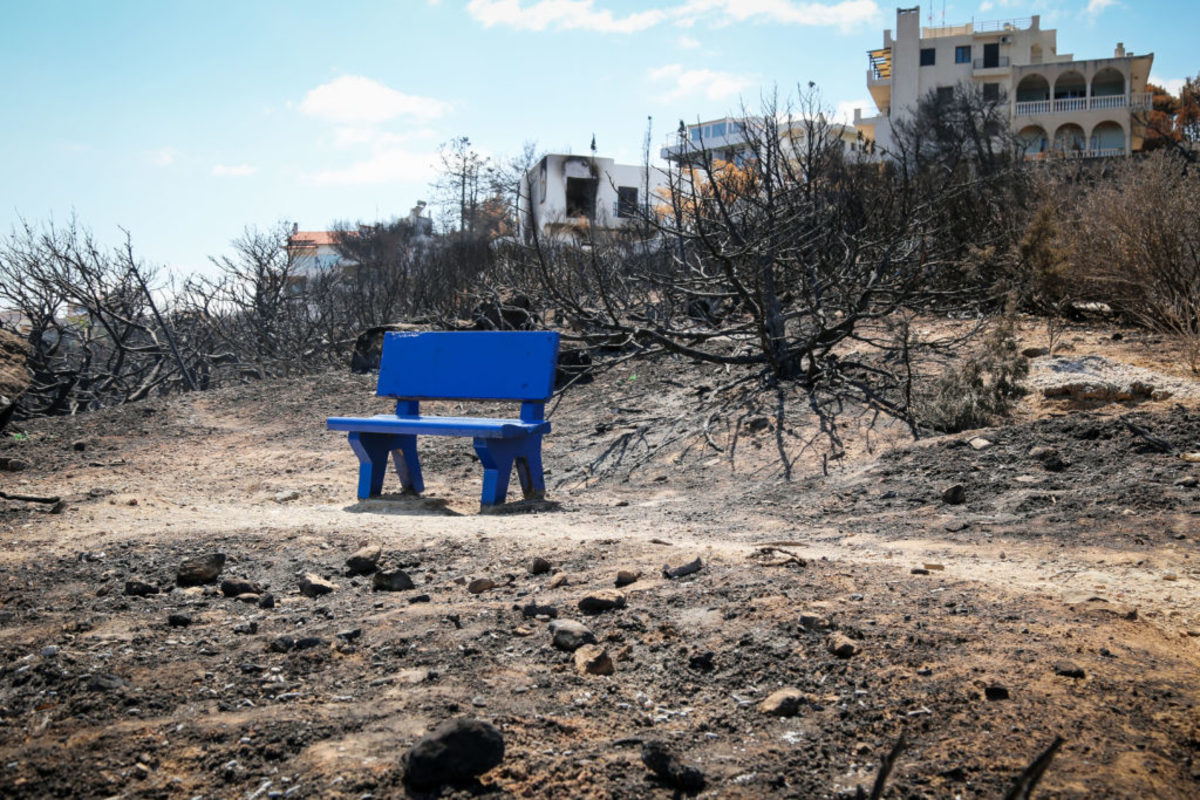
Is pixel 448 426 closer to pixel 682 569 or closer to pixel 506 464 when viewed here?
pixel 506 464

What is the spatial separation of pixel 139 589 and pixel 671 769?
230 cm

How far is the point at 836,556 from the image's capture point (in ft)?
12.4

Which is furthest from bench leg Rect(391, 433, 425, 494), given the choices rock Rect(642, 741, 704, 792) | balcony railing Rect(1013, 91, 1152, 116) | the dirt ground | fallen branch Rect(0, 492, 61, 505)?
balcony railing Rect(1013, 91, 1152, 116)

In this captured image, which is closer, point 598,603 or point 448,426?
point 598,603

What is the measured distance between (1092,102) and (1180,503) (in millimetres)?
48170

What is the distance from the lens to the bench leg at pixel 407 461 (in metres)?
6.44

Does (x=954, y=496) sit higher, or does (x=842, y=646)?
(x=842, y=646)

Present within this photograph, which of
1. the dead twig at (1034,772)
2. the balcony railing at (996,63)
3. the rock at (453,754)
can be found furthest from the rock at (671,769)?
the balcony railing at (996,63)

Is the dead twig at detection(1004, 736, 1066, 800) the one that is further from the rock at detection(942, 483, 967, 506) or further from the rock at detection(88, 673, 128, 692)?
the rock at detection(942, 483, 967, 506)

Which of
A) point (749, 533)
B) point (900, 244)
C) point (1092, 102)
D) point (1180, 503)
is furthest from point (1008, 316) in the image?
point (1092, 102)

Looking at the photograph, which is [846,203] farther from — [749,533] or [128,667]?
[128,667]

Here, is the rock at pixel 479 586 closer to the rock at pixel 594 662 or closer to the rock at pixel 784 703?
the rock at pixel 594 662

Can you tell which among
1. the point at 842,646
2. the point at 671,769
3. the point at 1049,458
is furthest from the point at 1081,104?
the point at 671,769

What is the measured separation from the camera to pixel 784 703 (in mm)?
2064
